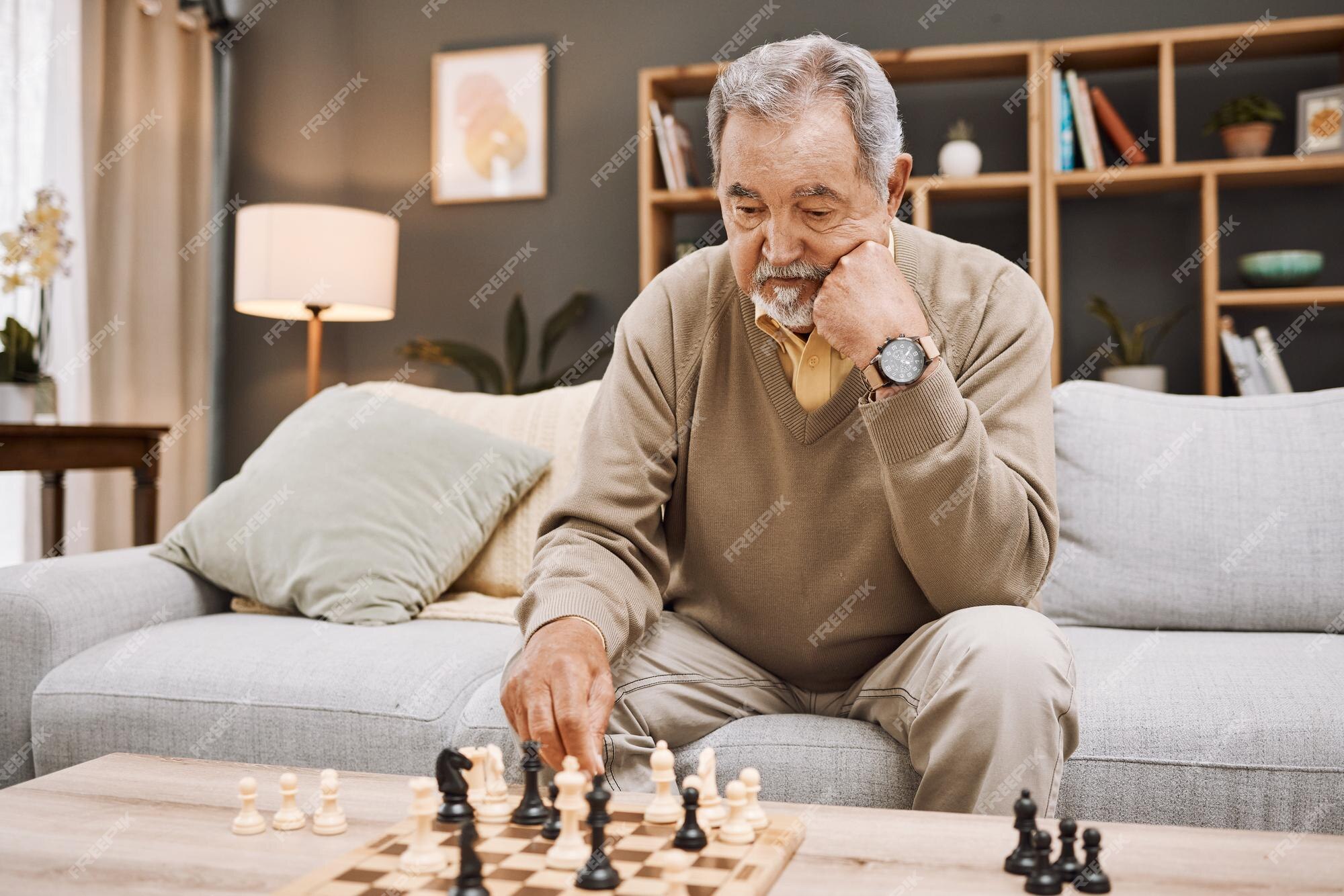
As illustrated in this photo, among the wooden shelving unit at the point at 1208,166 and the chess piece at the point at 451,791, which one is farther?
the wooden shelving unit at the point at 1208,166

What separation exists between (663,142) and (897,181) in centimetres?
208

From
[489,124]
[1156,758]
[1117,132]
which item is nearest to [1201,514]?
[1156,758]

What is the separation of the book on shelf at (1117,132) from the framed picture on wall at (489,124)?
180cm

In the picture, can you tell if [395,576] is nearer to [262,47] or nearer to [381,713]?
[381,713]

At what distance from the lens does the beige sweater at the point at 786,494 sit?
127 centimetres

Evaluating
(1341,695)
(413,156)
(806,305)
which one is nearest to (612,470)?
(806,305)

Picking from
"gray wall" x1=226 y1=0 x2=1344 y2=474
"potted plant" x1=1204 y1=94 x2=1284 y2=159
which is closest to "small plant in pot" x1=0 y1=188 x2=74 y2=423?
"gray wall" x1=226 y1=0 x2=1344 y2=474

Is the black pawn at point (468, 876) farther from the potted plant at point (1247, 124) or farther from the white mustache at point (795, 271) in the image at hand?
the potted plant at point (1247, 124)

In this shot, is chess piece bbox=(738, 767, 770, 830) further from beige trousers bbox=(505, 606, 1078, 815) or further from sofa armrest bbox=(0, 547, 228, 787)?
sofa armrest bbox=(0, 547, 228, 787)

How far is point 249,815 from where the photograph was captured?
0.92 m

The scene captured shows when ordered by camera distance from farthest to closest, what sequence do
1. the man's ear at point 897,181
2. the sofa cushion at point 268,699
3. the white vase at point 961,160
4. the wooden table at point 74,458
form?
1. the white vase at point 961,160
2. the wooden table at point 74,458
3. the sofa cushion at point 268,699
4. the man's ear at point 897,181

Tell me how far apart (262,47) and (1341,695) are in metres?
3.96

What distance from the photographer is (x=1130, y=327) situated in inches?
134

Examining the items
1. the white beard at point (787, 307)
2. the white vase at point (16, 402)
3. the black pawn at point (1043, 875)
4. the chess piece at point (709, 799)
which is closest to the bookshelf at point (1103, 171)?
the white vase at point (16, 402)
